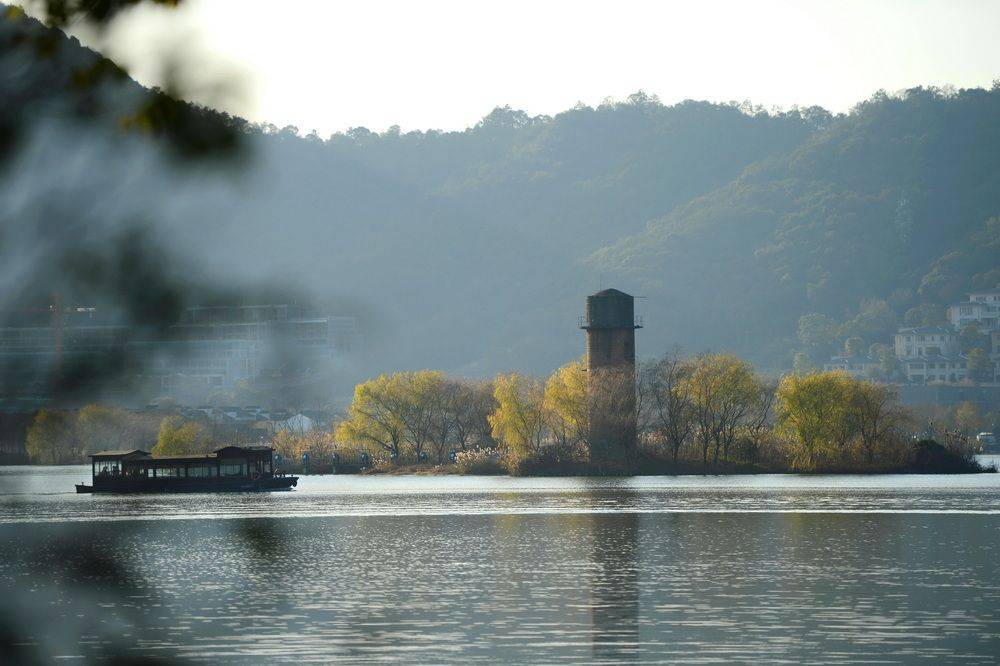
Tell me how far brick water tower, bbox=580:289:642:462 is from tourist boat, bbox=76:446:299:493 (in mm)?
23306

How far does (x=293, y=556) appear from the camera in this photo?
174 ft

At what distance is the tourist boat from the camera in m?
112

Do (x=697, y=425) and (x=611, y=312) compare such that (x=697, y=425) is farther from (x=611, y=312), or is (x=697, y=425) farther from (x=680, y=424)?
(x=611, y=312)

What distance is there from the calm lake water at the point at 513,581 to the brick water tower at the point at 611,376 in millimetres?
28654

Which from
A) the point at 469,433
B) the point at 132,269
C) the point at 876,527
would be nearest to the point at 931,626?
the point at 132,269

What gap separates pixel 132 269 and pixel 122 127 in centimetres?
80

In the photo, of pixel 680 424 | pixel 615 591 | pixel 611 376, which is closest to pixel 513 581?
pixel 615 591

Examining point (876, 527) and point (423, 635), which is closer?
point (423, 635)

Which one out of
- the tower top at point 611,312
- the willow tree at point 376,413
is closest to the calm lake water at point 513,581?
the tower top at point 611,312

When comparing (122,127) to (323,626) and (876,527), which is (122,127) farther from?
(876,527)

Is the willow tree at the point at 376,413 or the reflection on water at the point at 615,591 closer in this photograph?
the reflection on water at the point at 615,591

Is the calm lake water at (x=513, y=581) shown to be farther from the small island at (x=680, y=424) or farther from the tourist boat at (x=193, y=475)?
the small island at (x=680, y=424)

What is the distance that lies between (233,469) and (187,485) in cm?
429

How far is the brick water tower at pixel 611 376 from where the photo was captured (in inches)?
4587
